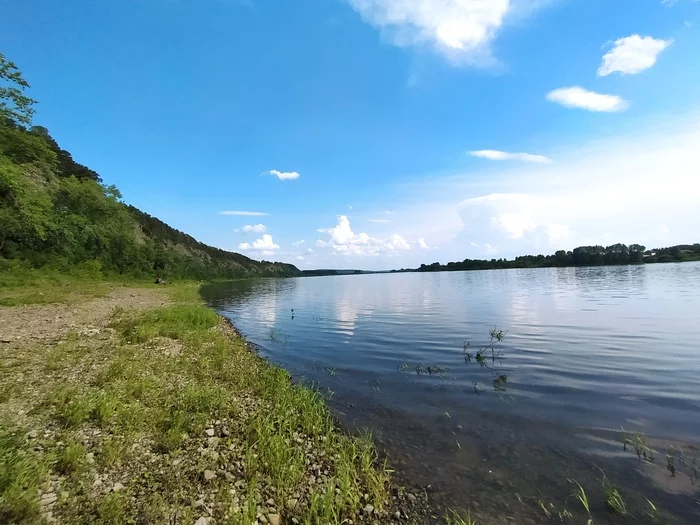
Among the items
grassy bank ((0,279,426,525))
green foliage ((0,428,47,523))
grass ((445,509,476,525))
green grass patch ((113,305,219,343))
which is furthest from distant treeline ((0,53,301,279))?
grass ((445,509,476,525))

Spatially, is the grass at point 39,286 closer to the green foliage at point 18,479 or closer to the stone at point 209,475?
the green foliage at point 18,479

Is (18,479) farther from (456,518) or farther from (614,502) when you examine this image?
(614,502)

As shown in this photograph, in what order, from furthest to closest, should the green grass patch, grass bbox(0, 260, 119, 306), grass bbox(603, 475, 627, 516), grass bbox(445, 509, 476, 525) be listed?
grass bbox(0, 260, 119, 306) → the green grass patch → grass bbox(603, 475, 627, 516) → grass bbox(445, 509, 476, 525)

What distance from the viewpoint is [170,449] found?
24.5ft

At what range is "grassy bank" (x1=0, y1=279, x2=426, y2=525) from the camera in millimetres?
5535

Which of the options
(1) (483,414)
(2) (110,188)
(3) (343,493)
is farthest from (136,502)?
(2) (110,188)

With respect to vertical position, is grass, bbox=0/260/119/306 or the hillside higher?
the hillside

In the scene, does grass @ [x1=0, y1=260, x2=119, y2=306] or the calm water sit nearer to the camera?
the calm water

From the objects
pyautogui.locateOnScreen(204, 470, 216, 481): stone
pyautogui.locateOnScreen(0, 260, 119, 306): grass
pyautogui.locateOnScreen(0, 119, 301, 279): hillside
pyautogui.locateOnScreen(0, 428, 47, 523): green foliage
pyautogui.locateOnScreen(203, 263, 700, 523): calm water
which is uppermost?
pyautogui.locateOnScreen(0, 119, 301, 279): hillside

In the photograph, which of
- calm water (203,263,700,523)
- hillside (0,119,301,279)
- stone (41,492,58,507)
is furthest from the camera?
hillside (0,119,301,279)

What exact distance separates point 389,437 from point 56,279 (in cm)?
5182

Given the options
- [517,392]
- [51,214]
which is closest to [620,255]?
[517,392]

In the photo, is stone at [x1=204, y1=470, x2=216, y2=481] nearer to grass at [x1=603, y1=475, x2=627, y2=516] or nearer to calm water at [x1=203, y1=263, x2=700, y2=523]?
calm water at [x1=203, y1=263, x2=700, y2=523]

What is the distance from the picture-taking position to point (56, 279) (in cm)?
4384
